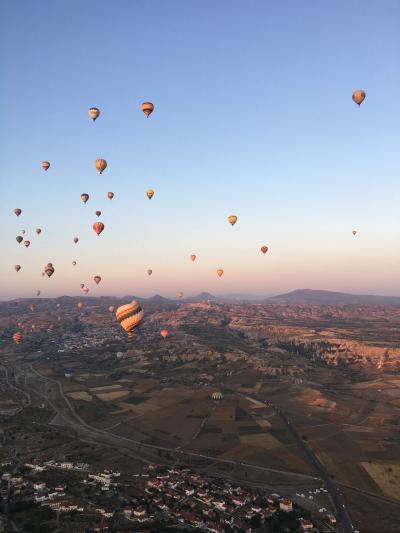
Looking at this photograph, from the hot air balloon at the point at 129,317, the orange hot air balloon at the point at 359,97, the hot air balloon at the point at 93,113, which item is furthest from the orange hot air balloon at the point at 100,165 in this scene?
the orange hot air balloon at the point at 359,97

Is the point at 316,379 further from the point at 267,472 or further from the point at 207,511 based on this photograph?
the point at 207,511

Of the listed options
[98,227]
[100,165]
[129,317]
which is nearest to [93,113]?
[100,165]

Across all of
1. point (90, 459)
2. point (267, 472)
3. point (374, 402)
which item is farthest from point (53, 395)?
point (374, 402)

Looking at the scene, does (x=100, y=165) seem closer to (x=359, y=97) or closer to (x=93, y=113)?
(x=93, y=113)

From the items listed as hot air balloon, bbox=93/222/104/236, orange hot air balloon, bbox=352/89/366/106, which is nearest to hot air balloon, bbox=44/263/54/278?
hot air balloon, bbox=93/222/104/236

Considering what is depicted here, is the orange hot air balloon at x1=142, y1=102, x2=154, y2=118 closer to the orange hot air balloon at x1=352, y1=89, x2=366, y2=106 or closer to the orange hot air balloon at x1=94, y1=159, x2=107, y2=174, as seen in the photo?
the orange hot air balloon at x1=94, y1=159, x2=107, y2=174

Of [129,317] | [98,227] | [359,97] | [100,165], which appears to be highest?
[359,97]

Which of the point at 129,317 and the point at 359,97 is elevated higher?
the point at 359,97

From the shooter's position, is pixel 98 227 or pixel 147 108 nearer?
pixel 147 108
